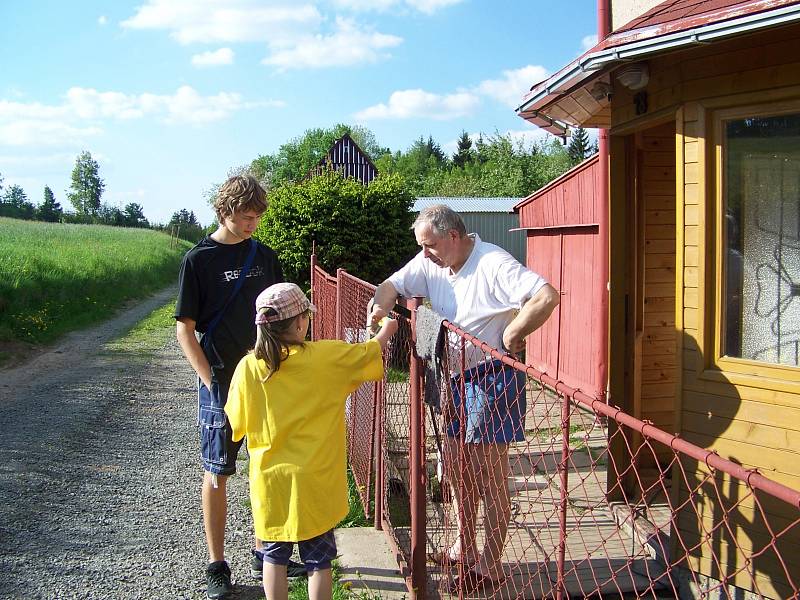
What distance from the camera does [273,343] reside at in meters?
2.64

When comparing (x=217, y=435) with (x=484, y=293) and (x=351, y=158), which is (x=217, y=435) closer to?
(x=484, y=293)

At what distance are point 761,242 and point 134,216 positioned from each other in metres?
89.1

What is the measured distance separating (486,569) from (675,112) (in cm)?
233

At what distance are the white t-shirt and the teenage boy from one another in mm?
926

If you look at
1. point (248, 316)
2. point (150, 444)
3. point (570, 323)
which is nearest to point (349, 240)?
point (570, 323)

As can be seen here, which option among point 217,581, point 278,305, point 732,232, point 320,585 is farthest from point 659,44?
point 217,581

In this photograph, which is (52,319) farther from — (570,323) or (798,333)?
(798,333)

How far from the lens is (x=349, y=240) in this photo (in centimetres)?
1130

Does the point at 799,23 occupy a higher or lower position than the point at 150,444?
higher

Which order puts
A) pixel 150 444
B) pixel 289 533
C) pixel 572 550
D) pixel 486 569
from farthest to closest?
pixel 150 444 < pixel 572 550 < pixel 486 569 < pixel 289 533

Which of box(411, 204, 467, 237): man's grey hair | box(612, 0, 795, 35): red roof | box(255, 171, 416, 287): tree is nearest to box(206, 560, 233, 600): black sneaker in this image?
box(411, 204, 467, 237): man's grey hair

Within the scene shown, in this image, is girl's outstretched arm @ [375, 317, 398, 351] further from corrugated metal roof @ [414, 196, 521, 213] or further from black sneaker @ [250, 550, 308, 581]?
corrugated metal roof @ [414, 196, 521, 213]

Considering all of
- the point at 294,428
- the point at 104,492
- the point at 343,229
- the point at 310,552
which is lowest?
the point at 104,492

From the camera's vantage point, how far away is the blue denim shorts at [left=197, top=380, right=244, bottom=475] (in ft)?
11.1
